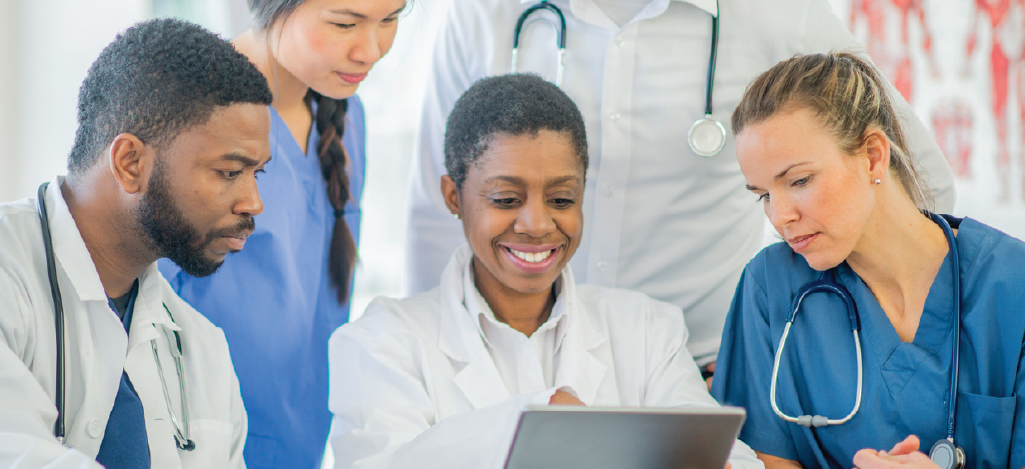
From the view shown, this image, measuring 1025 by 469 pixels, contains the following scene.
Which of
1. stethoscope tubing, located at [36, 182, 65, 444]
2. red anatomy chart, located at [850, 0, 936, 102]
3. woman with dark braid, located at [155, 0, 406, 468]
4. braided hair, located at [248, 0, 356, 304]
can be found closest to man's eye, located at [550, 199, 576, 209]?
woman with dark braid, located at [155, 0, 406, 468]

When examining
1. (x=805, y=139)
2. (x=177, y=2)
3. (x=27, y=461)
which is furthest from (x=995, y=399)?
(x=177, y=2)

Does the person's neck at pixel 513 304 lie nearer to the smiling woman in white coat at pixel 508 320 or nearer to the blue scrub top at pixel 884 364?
the smiling woman in white coat at pixel 508 320

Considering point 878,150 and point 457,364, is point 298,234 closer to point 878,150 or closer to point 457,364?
point 457,364

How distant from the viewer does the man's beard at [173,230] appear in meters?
1.20

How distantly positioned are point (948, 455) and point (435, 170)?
4.06 ft

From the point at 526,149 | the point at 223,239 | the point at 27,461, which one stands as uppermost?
the point at 526,149

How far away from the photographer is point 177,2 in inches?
75.5

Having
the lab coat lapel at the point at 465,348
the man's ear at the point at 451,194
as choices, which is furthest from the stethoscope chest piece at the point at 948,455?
the man's ear at the point at 451,194

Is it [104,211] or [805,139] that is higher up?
[805,139]

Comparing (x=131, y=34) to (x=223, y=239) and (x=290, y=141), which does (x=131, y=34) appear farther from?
(x=290, y=141)

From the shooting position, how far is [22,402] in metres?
0.99

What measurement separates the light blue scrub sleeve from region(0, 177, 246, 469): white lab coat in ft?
3.13

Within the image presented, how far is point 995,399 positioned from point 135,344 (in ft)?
4.62

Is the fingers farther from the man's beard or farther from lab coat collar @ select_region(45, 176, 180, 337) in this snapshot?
lab coat collar @ select_region(45, 176, 180, 337)
